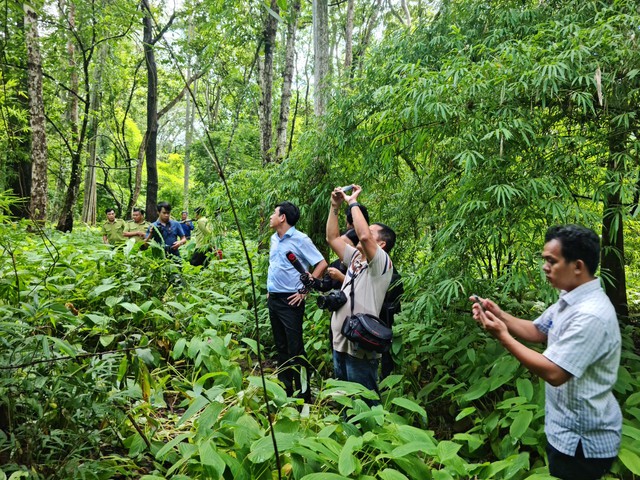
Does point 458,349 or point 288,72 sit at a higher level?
point 288,72

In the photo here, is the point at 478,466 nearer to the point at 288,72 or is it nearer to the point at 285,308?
the point at 285,308

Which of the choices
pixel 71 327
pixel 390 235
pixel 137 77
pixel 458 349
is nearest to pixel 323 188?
pixel 390 235

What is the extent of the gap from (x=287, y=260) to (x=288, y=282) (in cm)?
18

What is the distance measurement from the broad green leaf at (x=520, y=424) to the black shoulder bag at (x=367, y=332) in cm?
80

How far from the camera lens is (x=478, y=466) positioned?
2102mm

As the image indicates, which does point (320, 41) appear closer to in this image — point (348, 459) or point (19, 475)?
point (348, 459)

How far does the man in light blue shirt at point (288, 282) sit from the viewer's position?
360cm

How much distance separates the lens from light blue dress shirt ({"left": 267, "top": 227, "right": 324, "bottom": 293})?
11.8 ft

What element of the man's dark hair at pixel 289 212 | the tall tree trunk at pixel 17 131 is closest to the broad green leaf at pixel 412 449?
the man's dark hair at pixel 289 212

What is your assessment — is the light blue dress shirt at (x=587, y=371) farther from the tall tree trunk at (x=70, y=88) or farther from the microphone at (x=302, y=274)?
the tall tree trunk at (x=70, y=88)

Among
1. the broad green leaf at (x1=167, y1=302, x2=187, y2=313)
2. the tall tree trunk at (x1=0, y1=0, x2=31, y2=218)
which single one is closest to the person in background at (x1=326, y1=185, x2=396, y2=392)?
the broad green leaf at (x1=167, y1=302, x2=187, y2=313)

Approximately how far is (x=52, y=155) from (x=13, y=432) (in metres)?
10.2

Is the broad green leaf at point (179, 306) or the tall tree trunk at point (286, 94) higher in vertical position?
the tall tree trunk at point (286, 94)

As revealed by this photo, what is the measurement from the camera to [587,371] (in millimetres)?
1608
